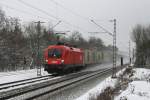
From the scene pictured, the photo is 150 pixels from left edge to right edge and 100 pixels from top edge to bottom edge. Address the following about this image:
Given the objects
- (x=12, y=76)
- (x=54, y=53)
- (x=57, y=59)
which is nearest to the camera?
(x=12, y=76)

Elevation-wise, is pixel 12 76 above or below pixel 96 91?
above

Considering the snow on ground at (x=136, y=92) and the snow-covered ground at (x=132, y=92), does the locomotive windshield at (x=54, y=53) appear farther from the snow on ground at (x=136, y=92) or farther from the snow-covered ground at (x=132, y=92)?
the snow on ground at (x=136, y=92)

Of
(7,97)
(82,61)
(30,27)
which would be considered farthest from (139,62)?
(7,97)

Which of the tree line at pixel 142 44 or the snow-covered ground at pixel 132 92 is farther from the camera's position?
the tree line at pixel 142 44

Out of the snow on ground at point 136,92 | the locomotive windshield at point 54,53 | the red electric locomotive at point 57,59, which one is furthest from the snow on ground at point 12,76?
the snow on ground at point 136,92

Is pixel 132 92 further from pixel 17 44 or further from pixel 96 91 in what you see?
pixel 17 44

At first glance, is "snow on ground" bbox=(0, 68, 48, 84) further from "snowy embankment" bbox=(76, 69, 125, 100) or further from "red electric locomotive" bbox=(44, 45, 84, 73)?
"snowy embankment" bbox=(76, 69, 125, 100)

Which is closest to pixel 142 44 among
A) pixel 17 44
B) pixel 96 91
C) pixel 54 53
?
pixel 17 44

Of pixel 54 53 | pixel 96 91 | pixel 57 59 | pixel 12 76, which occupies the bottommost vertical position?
pixel 96 91

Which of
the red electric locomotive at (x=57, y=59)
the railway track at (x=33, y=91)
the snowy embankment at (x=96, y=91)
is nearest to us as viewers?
the snowy embankment at (x=96, y=91)

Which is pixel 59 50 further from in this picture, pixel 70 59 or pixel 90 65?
pixel 90 65

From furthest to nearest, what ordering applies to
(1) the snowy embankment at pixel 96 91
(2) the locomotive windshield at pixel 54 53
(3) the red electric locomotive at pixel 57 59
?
(2) the locomotive windshield at pixel 54 53 → (3) the red electric locomotive at pixel 57 59 → (1) the snowy embankment at pixel 96 91

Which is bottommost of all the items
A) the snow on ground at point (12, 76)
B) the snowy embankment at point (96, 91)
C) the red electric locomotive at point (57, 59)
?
the snowy embankment at point (96, 91)

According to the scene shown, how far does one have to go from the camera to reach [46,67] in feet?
105
